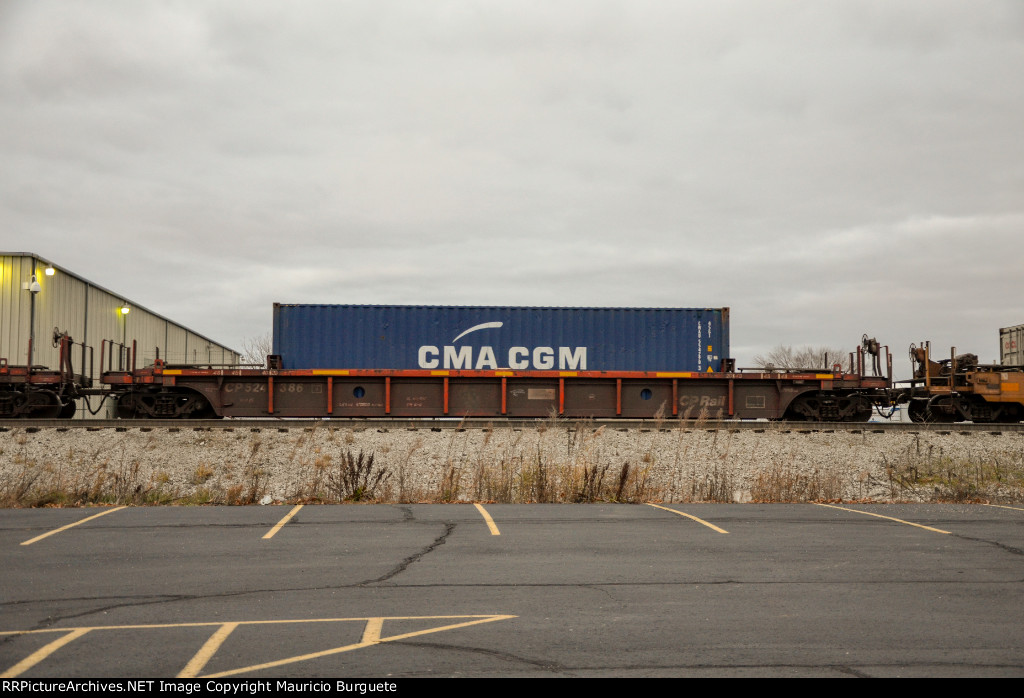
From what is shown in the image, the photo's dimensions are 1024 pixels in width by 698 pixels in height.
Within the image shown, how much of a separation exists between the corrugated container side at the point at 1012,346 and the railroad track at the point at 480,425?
530cm

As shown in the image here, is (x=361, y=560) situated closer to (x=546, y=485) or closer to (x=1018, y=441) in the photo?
(x=546, y=485)

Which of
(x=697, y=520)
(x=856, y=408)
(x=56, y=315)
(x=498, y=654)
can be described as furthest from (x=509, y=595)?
(x=56, y=315)

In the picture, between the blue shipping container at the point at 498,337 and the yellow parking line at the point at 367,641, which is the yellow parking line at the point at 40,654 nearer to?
the yellow parking line at the point at 367,641

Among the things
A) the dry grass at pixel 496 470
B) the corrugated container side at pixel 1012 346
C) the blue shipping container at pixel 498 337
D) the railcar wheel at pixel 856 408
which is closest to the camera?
the dry grass at pixel 496 470

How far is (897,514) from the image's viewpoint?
33.0ft

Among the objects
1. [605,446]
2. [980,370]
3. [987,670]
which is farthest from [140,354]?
[987,670]

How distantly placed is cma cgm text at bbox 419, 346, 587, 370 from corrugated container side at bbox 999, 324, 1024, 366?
14.2 m

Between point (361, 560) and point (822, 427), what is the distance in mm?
14965

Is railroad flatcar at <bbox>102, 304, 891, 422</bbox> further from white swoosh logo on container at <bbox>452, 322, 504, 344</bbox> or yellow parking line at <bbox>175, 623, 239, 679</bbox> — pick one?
yellow parking line at <bbox>175, 623, 239, 679</bbox>

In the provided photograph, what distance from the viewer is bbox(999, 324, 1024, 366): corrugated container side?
78.1 ft

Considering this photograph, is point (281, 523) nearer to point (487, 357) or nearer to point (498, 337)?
point (487, 357)

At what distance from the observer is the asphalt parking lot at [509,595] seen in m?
4.60

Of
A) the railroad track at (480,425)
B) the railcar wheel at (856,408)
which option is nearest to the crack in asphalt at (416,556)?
the railroad track at (480,425)

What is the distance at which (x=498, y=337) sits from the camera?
21.8 meters
